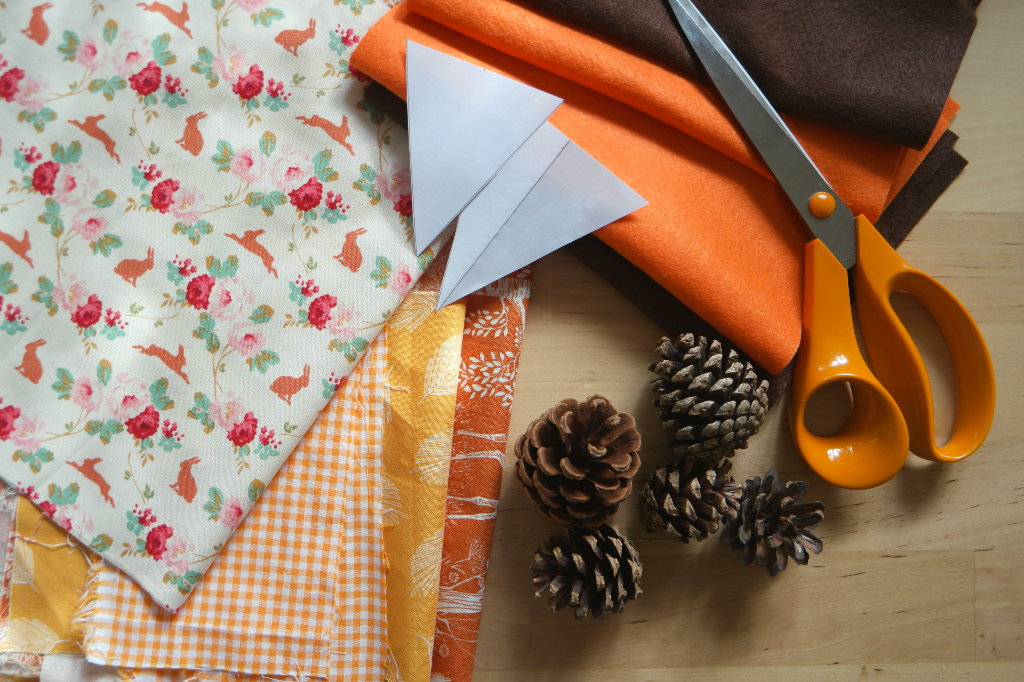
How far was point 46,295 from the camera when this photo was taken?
0.66 m

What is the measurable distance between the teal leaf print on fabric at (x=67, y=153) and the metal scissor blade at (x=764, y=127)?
2.31 ft

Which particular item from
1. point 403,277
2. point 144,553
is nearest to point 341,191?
point 403,277

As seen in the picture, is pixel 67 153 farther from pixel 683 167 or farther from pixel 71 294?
pixel 683 167

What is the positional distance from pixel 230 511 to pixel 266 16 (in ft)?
1.91

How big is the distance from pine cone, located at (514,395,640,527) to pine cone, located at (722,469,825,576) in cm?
18

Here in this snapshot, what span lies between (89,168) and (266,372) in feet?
1.07

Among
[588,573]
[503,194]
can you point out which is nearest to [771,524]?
[588,573]

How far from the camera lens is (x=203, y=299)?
0.66 meters

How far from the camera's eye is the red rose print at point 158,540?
635mm

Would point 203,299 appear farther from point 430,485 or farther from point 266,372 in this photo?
point 430,485

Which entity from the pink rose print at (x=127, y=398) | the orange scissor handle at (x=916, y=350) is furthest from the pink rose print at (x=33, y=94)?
the orange scissor handle at (x=916, y=350)

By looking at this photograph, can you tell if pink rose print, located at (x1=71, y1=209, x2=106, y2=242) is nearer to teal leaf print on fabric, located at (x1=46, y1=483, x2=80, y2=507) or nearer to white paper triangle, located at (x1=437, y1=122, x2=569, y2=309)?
teal leaf print on fabric, located at (x1=46, y1=483, x2=80, y2=507)

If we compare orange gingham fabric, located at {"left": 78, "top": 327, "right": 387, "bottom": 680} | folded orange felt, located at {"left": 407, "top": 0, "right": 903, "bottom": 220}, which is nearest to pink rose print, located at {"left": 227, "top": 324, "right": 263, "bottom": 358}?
orange gingham fabric, located at {"left": 78, "top": 327, "right": 387, "bottom": 680}

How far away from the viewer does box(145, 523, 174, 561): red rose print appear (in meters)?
0.64
